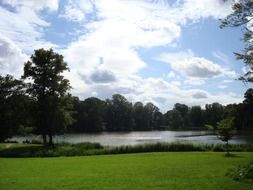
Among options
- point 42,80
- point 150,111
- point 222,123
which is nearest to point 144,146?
point 222,123

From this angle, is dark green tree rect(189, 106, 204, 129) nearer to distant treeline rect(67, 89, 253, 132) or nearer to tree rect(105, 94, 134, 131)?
distant treeline rect(67, 89, 253, 132)

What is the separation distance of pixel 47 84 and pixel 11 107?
15.2 m

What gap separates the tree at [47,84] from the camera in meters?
54.4

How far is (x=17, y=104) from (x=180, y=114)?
128 metres

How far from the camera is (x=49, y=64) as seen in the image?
5553 centimetres

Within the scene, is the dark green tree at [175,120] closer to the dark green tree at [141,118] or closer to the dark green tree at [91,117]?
the dark green tree at [141,118]

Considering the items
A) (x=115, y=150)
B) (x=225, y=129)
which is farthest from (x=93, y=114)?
(x=225, y=129)

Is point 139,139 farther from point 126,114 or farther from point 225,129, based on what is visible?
point 126,114

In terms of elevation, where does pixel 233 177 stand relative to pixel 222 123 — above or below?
below

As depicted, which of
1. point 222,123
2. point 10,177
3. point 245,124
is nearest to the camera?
point 10,177

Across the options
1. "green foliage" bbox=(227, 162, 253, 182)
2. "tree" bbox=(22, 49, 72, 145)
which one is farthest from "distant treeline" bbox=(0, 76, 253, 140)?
"green foliage" bbox=(227, 162, 253, 182)

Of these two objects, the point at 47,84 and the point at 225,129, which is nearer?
the point at 225,129

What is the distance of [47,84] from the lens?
181 ft

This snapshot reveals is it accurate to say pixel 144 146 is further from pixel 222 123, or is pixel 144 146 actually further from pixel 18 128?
pixel 18 128
